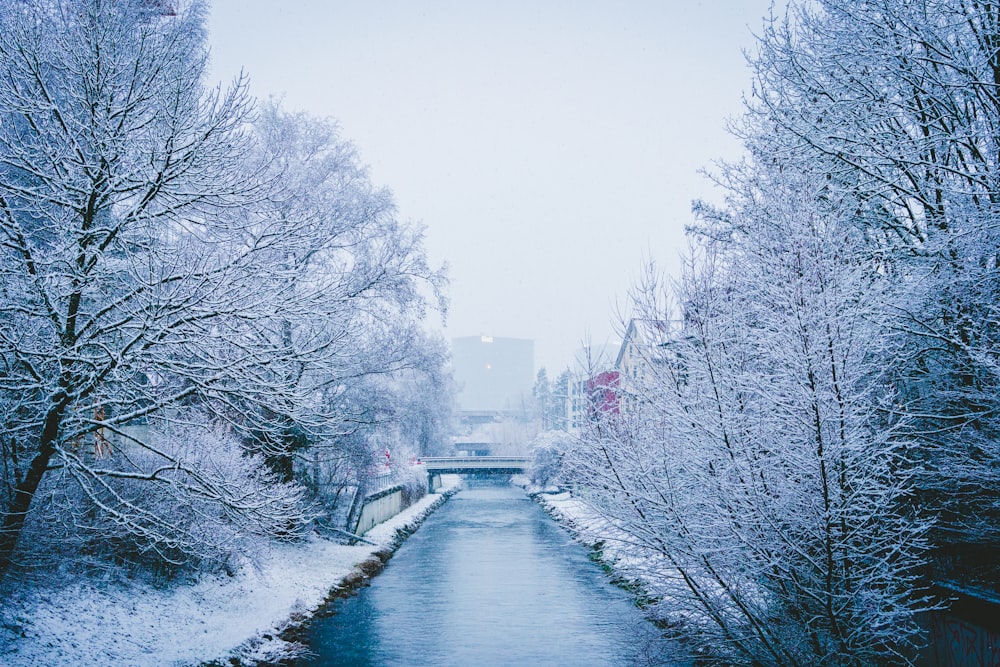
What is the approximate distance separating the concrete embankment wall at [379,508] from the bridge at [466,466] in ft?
50.6

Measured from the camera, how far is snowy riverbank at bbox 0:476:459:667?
27.2ft

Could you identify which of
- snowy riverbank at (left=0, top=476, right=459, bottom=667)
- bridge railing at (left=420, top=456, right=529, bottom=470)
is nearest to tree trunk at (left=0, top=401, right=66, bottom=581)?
snowy riverbank at (left=0, top=476, right=459, bottom=667)

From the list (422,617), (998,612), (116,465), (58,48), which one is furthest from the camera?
(422,617)

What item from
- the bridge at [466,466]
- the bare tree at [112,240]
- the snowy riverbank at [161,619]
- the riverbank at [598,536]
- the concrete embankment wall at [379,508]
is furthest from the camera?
the bridge at [466,466]

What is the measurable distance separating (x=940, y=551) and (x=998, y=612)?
2738 millimetres

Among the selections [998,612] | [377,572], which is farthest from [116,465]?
[998,612]

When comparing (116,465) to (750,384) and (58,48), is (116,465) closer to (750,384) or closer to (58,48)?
(58,48)

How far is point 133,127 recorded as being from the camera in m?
6.82

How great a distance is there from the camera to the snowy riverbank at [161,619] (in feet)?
27.2

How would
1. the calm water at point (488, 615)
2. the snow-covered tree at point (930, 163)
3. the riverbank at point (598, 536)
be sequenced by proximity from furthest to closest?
the calm water at point (488, 615)
the riverbank at point (598, 536)
the snow-covered tree at point (930, 163)

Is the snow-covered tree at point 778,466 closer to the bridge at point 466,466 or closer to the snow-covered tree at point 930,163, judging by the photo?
the snow-covered tree at point 930,163

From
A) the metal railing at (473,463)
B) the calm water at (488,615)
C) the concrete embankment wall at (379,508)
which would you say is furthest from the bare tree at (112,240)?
the metal railing at (473,463)

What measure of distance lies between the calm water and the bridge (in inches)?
988

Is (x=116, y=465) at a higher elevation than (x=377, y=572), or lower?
higher
